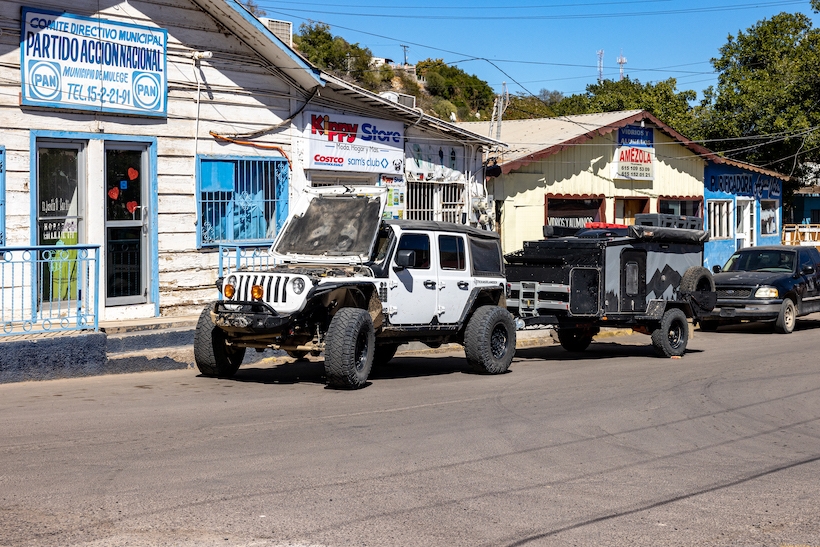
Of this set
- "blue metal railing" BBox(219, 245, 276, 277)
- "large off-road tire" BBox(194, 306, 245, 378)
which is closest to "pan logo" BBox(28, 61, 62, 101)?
"blue metal railing" BBox(219, 245, 276, 277)

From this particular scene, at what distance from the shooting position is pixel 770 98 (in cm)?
3381

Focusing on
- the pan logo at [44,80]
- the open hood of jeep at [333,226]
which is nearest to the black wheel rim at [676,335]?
the open hood of jeep at [333,226]

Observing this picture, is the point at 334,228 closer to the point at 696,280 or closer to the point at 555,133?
the point at 696,280

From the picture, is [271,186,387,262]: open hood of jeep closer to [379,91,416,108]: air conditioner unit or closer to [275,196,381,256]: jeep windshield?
[275,196,381,256]: jeep windshield

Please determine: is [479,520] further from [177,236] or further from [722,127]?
[722,127]

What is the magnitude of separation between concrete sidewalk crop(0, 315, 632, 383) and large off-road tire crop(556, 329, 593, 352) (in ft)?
16.4

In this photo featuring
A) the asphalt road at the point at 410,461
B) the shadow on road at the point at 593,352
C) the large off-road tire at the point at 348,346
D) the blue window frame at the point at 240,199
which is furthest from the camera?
the shadow on road at the point at 593,352

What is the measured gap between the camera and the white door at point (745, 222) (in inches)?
1348

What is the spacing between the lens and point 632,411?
33.2ft

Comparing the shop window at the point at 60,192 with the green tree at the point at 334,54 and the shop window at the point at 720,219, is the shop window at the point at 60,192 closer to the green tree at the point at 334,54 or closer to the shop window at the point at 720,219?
the shop window at the point at 720,219

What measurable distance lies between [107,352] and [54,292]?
107cm

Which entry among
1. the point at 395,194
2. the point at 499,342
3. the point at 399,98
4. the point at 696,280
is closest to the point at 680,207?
the point at 399,98

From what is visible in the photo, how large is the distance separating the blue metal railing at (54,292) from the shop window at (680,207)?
2165 cm

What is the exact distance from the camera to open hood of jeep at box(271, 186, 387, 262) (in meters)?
11.9
